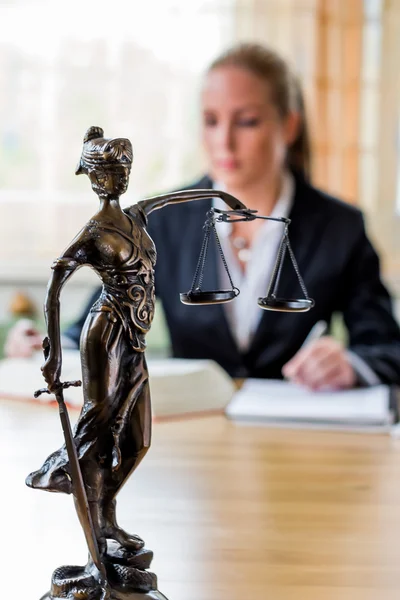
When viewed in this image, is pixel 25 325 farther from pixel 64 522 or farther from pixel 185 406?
pixel 64 522

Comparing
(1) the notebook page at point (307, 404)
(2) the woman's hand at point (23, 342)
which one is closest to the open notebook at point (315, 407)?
(1) the notebook page at point (307, 404)

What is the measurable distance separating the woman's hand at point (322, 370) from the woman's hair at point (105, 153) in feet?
3.53

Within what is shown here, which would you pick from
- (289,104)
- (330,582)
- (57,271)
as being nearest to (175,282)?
(289,104)

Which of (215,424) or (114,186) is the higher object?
(114,186)

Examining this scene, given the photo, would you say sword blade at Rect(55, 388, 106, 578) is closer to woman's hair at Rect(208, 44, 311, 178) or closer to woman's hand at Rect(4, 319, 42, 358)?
woman's hand at Rect(4, 319, 42, 358)

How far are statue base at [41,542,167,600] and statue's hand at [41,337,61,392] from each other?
149mm

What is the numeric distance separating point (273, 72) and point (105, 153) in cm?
165

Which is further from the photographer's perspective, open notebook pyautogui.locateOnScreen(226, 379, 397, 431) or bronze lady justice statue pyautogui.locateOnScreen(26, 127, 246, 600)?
open notebook pyautogui.locateOnScreen(226, 379, 397, 431)

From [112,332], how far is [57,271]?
58 mm

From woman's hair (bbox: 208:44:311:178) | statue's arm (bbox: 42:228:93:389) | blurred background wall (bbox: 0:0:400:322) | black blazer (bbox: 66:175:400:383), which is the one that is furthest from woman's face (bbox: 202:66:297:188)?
statue's arm (bbox: 42:228:93:389)

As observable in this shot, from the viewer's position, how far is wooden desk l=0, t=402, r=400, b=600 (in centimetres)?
80

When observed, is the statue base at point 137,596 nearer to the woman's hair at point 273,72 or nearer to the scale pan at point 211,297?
the scale pan at point 211,297

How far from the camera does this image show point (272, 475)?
1146 millimetres

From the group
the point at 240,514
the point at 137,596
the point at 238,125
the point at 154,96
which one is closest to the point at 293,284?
the point at 238,125
